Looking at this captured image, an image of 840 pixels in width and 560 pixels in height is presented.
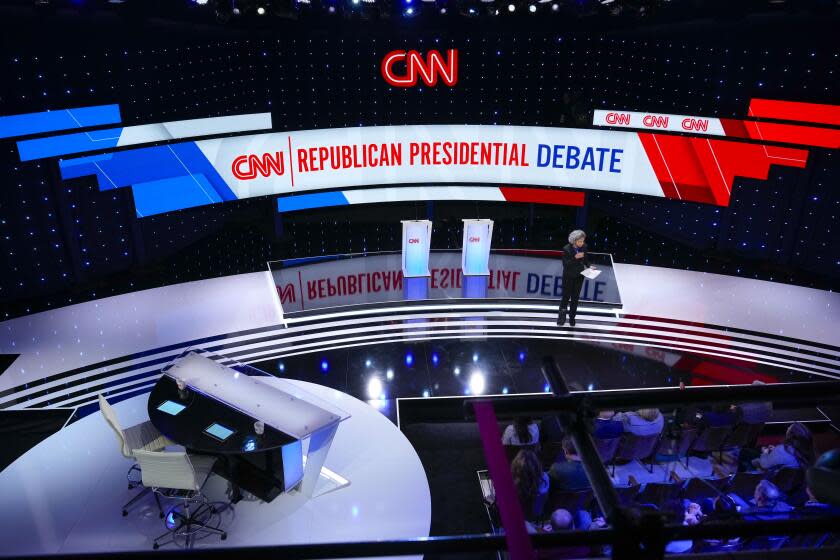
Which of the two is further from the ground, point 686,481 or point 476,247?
point 476,247

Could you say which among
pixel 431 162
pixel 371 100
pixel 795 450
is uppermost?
pixel 371 100

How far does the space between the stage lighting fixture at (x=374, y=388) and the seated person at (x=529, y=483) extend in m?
2.49

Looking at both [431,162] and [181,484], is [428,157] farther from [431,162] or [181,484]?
[181,484]

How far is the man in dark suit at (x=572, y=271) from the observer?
8203 millimetres

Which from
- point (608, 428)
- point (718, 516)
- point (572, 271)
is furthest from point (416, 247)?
point (718, 516)

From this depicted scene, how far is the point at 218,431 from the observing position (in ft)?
17.6

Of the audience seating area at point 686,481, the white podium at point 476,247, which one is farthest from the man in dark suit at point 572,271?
the audience seating area at point 686,481

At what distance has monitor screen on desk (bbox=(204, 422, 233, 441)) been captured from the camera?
17.4 ft

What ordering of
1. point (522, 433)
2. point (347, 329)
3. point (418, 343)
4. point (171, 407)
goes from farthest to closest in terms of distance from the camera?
point (347, 329), point (418, 343), point (522, 433), point (171, 407)

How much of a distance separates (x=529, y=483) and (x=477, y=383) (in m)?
2.68

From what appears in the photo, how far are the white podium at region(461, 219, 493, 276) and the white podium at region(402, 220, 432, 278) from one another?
1.83 ft

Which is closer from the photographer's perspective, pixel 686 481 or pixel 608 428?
pixel 686 481

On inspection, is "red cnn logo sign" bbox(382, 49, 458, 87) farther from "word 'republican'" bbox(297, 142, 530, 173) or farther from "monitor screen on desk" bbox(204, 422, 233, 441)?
"monitor screen on desk" bbox(204, 422, 233, 441)

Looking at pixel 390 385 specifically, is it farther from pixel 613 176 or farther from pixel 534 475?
pixel 613 176
